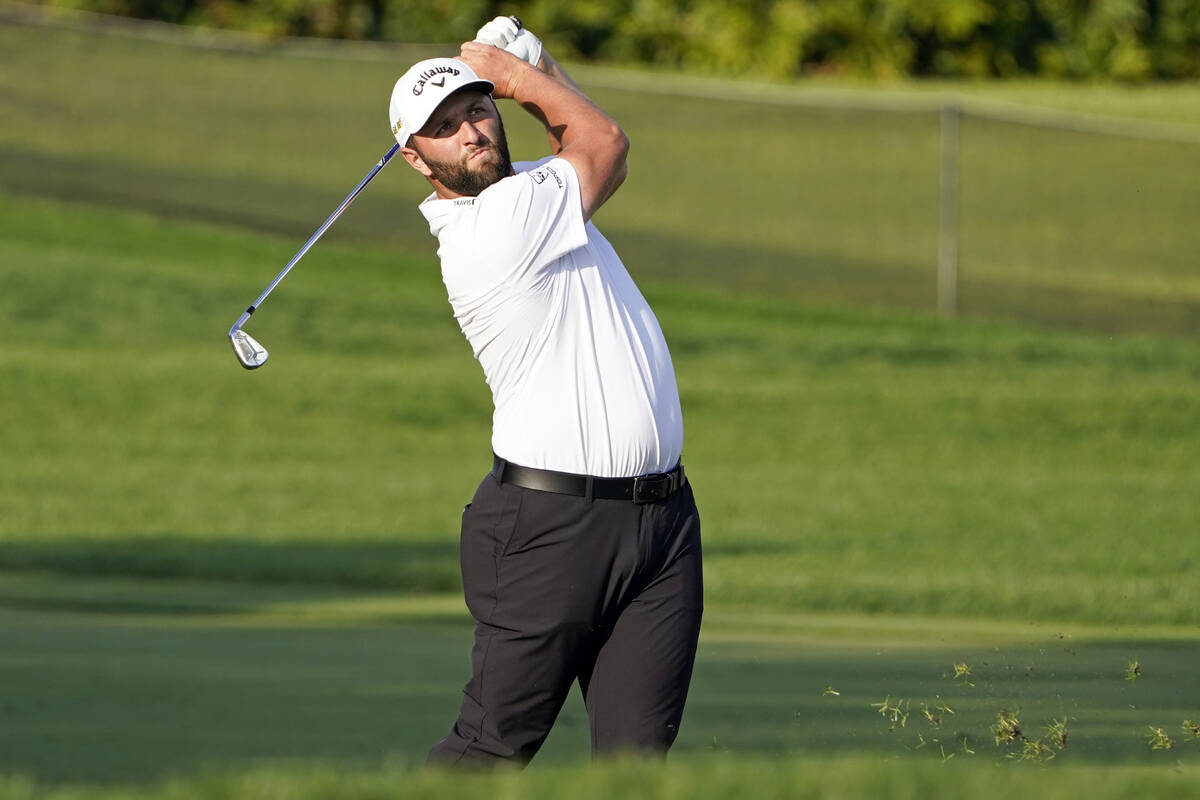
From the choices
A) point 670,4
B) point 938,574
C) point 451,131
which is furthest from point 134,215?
point 451,131

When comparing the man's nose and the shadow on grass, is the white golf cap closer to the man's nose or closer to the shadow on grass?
the man's nose

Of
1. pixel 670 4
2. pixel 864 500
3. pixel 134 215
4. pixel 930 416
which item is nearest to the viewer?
pixel 864 500

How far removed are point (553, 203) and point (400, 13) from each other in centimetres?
2721

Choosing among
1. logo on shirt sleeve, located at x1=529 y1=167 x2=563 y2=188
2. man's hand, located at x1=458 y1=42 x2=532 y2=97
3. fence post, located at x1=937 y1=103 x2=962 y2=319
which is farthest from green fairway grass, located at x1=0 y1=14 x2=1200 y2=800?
man's hand, located at x1=458 y1=42 x2=532 y2=97

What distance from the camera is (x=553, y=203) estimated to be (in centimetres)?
452

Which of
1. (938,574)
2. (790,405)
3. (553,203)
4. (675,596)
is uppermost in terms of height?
(553,203)

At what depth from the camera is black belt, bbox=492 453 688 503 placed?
177 inches

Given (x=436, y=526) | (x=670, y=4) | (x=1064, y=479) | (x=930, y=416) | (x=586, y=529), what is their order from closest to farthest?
(x=586, y=529) < (x=436, y=526) < (x=1064, y=479) < (x=930, y=416) < (x=670, y=4)

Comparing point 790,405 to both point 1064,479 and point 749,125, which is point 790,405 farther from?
point 749,125

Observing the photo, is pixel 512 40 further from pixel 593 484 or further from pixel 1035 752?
pixel 1035 752

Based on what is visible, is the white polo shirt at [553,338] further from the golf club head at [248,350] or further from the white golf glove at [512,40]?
the golf club head at [248,350]

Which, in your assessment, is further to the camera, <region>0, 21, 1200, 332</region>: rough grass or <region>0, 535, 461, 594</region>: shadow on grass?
<region>0, 21, 1200, 332</region>: rough grass

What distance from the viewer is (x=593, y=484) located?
4480 mm

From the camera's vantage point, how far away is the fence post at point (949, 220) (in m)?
21.1
